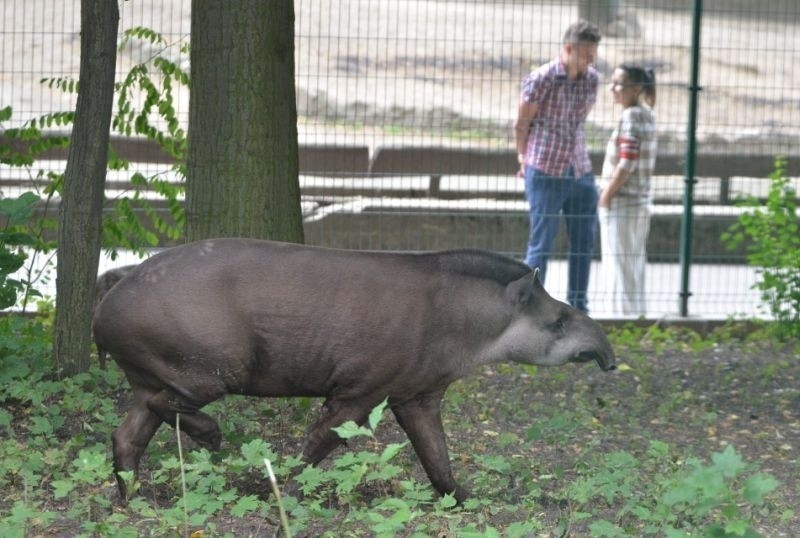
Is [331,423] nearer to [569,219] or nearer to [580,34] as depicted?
[569,219]

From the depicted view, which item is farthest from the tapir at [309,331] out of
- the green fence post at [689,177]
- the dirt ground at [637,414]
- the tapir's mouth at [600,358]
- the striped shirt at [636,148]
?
the striped shirt at [636,148]

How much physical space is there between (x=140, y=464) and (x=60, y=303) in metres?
1.51

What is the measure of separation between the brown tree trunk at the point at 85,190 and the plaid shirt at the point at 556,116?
4276 mm

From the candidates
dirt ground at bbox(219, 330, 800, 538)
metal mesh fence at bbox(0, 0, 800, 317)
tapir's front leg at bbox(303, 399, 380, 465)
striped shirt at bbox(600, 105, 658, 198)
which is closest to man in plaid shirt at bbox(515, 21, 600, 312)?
metal mesh fence at bbox(0, 0, 800, 317)

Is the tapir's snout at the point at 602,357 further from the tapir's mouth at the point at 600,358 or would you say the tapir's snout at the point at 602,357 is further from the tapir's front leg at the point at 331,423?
the tapir's front leg at the point at 331,423

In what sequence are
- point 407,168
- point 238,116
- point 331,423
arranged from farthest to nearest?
point 407,168 < point 238,116 < point 331,423

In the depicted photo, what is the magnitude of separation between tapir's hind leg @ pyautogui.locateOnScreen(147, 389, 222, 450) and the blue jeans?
5.13m

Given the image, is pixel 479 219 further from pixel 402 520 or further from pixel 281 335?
pixel 402 520

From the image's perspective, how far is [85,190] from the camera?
24.3ft

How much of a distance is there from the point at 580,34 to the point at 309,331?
5624mm

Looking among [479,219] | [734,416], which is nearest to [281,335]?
[734,416]

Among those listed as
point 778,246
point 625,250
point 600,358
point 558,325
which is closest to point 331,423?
point 558,325

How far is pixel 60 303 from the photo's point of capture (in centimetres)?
757

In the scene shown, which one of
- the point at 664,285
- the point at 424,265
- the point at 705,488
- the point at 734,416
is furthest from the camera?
the point at 664,285
